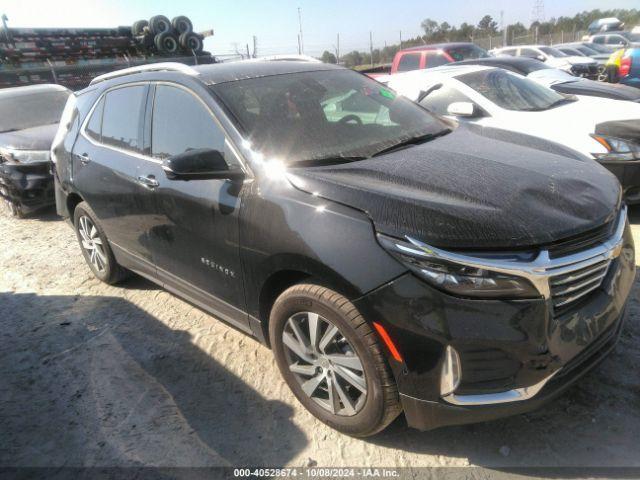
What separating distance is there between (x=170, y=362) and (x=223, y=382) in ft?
1.60

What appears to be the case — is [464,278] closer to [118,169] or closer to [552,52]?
[118,169]

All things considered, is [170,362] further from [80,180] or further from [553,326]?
[553,326]

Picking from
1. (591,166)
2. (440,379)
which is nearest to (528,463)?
(440,379)

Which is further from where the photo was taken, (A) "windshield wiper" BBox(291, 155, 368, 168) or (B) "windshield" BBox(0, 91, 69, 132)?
(B) "windshield" BBox(0, 91, 69, 132)

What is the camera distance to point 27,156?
658 cm

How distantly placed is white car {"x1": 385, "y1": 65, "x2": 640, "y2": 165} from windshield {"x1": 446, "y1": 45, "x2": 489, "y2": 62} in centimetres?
551

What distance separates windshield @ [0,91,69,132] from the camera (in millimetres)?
7656

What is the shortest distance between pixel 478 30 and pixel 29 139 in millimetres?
51366

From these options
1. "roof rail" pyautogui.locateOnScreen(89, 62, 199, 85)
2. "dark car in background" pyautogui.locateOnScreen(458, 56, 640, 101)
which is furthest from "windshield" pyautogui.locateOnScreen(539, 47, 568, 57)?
"roof rail" pyautogui.locateOnScreen(89, 62, 199, 85)

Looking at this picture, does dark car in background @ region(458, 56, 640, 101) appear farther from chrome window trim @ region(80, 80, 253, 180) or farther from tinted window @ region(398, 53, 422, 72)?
chrome window trim @ region(80, 80, 253, 180)

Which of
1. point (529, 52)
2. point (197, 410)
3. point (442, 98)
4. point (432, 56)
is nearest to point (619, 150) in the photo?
point (442, 98)

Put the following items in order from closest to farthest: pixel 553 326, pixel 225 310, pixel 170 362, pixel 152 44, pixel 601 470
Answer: pixel 553 326 < pixel 601 470 < pixel 225 310 < pixel 170 362 < pixel 152 44

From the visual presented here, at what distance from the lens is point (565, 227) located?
6.63ft

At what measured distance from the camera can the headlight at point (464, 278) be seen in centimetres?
189
